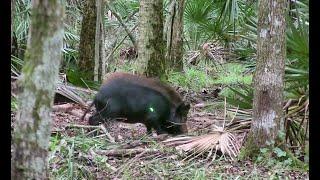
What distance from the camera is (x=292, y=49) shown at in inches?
267

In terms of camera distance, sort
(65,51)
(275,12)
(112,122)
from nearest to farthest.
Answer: (275,12), (112,122), (65,51)

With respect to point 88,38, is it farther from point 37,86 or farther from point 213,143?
point 37,86

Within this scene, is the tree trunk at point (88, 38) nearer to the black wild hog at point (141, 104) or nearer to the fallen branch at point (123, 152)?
the black wild hog at point (141, 104)

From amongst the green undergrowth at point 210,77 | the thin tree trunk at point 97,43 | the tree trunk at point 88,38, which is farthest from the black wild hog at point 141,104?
the green undergrowth at point 210,77

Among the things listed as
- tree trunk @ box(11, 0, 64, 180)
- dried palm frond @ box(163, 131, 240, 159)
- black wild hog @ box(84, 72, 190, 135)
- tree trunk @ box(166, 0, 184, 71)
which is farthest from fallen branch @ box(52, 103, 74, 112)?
tree trunk @ box(166, 0, 184, 71)

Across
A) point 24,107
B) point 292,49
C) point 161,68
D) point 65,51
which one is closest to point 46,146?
point 24,107

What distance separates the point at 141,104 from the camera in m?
8.41

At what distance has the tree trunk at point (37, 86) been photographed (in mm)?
3807

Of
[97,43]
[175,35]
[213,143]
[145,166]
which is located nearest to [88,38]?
[97,43]

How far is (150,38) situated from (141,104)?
1722 mm

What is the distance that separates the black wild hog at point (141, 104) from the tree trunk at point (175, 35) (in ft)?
15.5

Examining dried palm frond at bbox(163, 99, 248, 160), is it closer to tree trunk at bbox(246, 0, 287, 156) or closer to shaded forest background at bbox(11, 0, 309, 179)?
shaded forest background at bbox(11, 0, 309, 179)
